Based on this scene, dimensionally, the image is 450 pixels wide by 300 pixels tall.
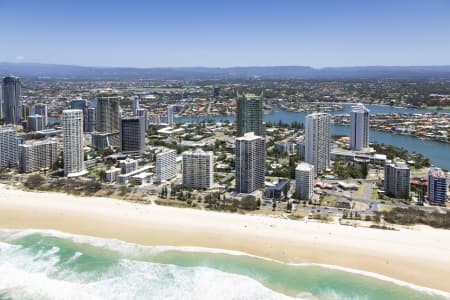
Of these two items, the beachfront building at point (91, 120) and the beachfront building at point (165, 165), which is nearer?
the beachfront building at point (165, 165)

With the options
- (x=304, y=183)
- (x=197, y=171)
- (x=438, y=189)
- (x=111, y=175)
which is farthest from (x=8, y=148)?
(x=438, y=189)

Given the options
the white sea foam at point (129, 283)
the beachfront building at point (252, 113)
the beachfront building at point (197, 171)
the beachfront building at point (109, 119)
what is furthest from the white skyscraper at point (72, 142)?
the white sea foam at point (129, 283)

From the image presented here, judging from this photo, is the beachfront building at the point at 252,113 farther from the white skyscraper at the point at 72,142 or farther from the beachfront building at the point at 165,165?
the white skyscraper at the point at 72,142

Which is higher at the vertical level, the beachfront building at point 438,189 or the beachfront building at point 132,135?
the beachfront building at point 132,135

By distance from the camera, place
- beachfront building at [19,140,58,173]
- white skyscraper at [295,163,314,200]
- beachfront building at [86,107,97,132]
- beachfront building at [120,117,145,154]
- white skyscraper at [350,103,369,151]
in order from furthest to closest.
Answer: beachfront building at [86,107,97,132] < white skyscraper at [350,103,369,151] < beachfront building at [120,117,145,154] < beachfront building at [19,140,58,173] < white skyscraper at [295,163,314,200]

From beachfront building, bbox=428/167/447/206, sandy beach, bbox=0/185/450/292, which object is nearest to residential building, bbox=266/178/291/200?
sandy beach, bbox=0/185/450/292

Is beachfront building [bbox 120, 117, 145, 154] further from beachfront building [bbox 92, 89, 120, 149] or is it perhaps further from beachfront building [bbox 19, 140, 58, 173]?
beachfront building [bbox 19, 140, 58, 173]
